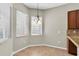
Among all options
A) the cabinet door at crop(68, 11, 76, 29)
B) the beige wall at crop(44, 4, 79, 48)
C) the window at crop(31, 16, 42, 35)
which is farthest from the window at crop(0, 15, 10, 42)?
the cabinet door at crop(68, 11, 76, 29)

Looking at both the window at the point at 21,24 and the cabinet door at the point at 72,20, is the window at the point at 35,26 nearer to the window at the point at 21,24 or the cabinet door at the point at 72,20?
the window at the point at 21,24

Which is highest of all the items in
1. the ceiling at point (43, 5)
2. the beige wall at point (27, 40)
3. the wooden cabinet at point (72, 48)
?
the ceiling at point (43, 5)

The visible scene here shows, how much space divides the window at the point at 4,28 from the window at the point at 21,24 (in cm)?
35

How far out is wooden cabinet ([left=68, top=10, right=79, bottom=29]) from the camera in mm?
1448

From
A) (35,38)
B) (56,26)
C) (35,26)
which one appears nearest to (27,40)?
(35,38)

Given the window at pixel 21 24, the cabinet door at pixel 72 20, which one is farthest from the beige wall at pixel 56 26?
the window at pixel 21 24

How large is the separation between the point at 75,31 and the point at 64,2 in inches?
16.9

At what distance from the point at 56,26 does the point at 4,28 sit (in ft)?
3.06

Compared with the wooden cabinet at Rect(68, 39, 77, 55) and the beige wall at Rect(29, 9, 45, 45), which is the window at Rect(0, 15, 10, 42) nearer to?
the beige wall at Rect(29, 9, 45, 45)

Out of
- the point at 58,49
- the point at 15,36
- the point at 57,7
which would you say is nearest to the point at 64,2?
the point at 57,7

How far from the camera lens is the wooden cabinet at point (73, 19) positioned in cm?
145

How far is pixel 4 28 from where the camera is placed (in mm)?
1888

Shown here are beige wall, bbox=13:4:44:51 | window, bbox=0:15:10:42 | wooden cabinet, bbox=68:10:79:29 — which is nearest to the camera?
wooden cabinet, bbox=68:10:79:29

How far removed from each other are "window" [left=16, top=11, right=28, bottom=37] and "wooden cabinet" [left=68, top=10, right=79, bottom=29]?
0.63 meters
